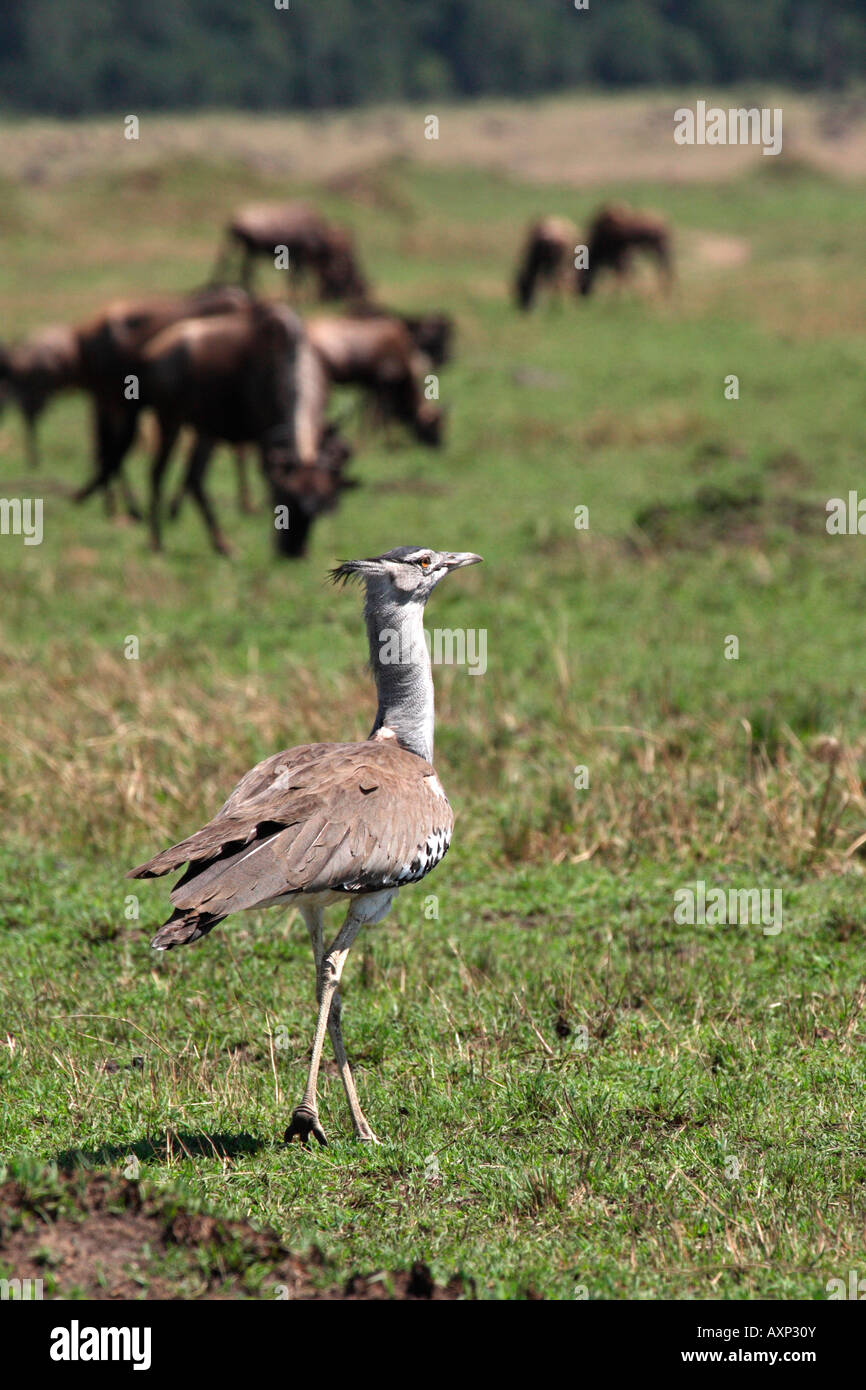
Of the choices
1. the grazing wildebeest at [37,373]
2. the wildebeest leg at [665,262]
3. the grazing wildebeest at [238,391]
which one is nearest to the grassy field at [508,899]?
the grazing wildebeest at [238,391]

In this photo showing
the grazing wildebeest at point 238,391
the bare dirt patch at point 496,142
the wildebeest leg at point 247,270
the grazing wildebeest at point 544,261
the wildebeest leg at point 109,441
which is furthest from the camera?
the bare dirt patch at point 496,142

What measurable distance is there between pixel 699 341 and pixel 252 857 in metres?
24.5

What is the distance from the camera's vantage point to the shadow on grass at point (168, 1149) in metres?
5.37

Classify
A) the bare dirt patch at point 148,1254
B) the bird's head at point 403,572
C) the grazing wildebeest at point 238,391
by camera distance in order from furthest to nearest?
the grazing wildebeest at point 238,391, the bird's head at point 403,572, the bare dirt patch at point 148,1254

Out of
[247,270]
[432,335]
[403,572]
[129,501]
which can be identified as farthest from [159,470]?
[247,270]

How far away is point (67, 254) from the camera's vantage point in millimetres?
38969

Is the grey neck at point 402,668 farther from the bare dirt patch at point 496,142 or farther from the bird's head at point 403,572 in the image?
the bare dirt patch at point 496,142

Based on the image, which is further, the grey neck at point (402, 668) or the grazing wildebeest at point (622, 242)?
the grazing wildebeest at point (622, 242)

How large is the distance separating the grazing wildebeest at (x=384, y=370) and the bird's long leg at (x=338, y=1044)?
15.7 meters

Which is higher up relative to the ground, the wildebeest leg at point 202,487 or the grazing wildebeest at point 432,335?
the grazing wildebeest at point 432,335

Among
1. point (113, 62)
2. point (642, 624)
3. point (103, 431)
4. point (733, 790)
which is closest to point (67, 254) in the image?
point (103, 431)

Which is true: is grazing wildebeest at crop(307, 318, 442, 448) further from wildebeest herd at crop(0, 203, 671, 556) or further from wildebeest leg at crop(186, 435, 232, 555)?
wildebeest leg at crop(186, 435, 232, 555)

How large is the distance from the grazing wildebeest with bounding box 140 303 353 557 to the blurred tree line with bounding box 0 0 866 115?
313 feet
